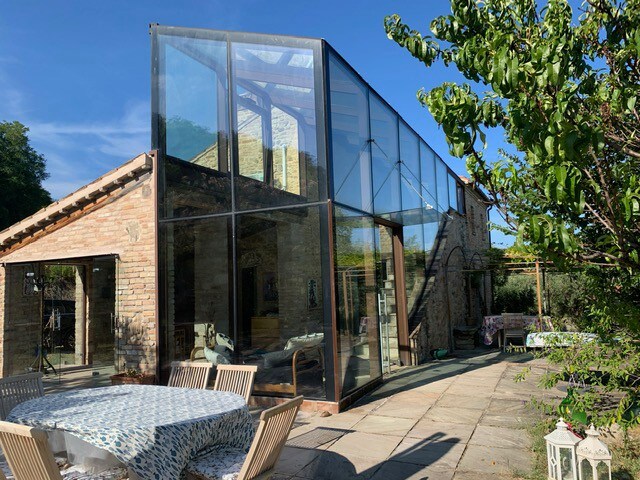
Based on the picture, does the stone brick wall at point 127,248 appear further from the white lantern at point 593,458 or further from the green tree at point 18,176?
the green tree at point 18,176

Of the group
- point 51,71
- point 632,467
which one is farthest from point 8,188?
point 632,467

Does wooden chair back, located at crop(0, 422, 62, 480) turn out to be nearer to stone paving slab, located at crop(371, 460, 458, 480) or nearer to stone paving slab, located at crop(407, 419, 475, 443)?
stone paving slab, located at crop(371, 460, 458, 480)

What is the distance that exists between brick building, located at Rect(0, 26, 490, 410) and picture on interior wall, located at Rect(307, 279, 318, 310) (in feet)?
0.16

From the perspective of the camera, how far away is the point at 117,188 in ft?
24.1

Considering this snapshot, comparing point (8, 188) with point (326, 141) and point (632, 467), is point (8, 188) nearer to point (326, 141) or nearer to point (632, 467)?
point (326, 141)

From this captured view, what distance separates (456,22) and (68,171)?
27659 mm

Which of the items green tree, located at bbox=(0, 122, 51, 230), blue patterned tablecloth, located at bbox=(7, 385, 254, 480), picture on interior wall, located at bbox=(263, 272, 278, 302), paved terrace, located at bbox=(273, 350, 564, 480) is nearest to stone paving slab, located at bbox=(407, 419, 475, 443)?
paved terrace, located at bbox=(273, 350, 564, 480)

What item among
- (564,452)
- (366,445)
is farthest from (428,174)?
(564,452)

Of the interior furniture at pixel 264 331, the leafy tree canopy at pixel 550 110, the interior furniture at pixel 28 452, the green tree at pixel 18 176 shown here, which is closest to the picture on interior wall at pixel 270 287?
the interior furniture at pixel 264 331

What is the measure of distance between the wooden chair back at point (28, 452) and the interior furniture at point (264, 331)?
12.5 ft

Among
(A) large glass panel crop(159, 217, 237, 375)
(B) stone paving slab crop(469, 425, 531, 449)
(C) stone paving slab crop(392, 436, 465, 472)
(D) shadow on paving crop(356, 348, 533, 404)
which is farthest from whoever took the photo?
(D) shadow on paving crop(356, 348, 533, 404)

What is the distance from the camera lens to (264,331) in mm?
6176

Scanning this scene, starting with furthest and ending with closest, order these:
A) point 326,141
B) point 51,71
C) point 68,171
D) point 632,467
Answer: point 68,171 → point 51,71 → point 326,141 → point 632,467

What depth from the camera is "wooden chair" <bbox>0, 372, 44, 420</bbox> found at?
3.80m
